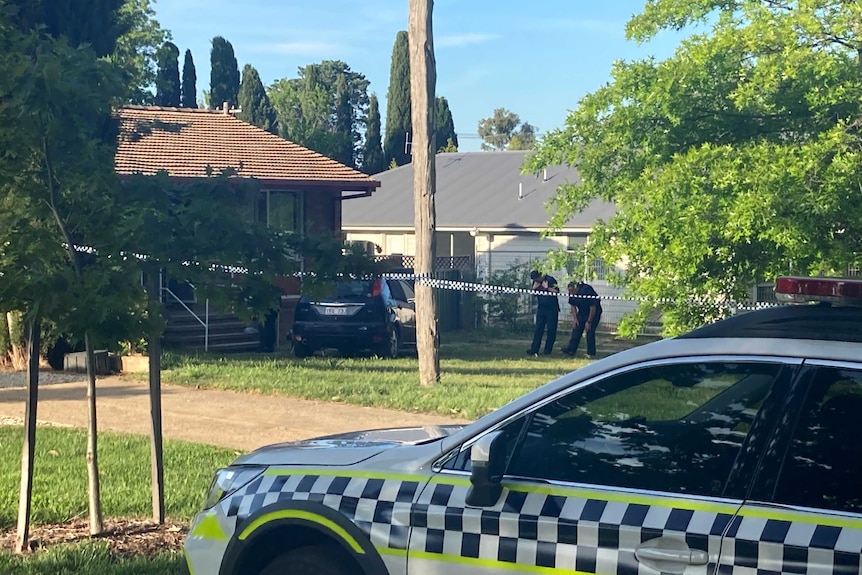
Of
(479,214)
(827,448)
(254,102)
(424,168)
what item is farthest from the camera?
(254,102)

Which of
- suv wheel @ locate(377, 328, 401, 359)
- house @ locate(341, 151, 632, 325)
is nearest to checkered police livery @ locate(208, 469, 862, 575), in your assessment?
suv wheel @ locate(377, 328, 401, 359)

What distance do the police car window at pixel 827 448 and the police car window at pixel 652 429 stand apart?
0.17m

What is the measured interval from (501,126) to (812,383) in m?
92.4

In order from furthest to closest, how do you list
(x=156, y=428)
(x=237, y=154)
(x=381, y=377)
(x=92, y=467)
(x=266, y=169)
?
(x=237, y=154) → (x=266, y=169) → (x=381, y=377) → (x=156, y=428) → (x=92, y=467)

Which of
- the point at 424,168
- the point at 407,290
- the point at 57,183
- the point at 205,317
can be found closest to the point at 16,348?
the point at 205,317

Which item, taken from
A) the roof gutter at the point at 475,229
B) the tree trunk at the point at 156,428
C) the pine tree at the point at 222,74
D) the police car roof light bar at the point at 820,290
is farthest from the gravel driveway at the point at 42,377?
the pine tree at the point at 222,74

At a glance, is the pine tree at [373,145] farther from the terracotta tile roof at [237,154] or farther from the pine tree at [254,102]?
the terracotta tile roof at [237,154]

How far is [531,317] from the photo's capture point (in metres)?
26.0

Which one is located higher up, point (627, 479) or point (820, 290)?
point (820, 290)

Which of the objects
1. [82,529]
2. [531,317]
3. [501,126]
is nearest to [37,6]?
[82,529]

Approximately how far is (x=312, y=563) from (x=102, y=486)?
4255 mm

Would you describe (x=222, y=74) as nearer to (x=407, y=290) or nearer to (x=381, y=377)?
(x=407, y=290)

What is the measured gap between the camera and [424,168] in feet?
47.2

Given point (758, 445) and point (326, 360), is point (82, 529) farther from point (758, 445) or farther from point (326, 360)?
point (326, 360)
